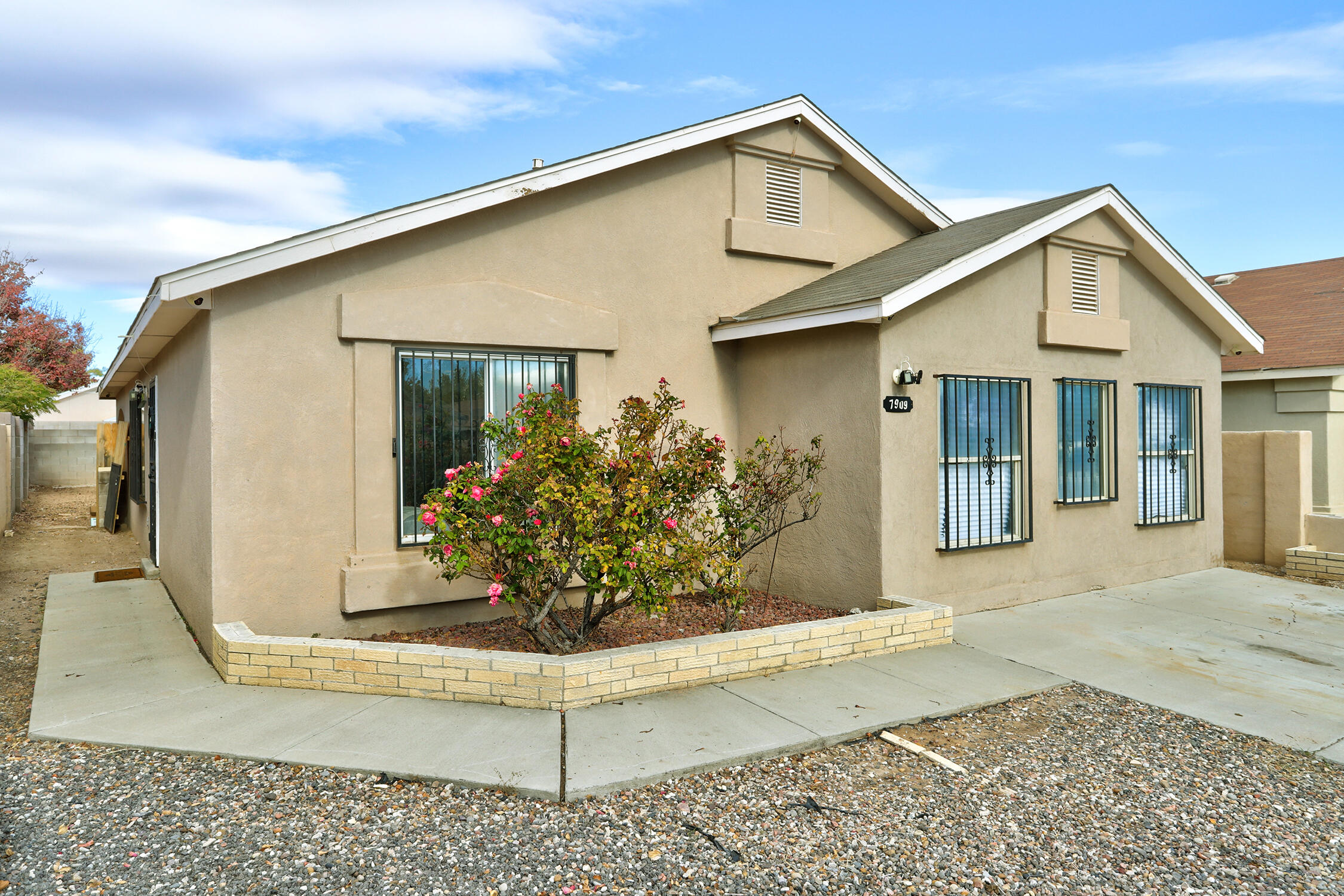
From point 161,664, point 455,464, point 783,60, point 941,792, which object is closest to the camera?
point 941,792

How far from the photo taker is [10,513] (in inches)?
594

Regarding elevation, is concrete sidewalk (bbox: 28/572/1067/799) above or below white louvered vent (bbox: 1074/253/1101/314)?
below

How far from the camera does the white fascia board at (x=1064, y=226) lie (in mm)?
7184

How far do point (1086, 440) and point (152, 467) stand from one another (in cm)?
1132

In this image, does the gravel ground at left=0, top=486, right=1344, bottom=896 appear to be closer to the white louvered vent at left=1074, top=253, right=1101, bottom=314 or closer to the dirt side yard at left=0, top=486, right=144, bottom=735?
the dirt side yard at left=0, top=486, right=144, bottom=735

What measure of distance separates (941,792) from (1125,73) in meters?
12.9

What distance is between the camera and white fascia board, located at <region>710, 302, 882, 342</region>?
7.01m

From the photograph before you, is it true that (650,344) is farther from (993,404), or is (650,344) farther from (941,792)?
(941,792)

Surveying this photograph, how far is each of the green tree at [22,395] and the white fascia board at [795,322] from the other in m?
18.8

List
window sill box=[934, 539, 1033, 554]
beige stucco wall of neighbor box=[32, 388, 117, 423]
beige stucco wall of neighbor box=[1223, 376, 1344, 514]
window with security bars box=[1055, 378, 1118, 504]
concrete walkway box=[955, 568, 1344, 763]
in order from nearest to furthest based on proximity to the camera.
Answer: concrete walkway box=[955, 568, 1344, 763], window sill box=[934, 539, 1033, 554], window with security bars box=[1055, 378, 1118, 504], beige stucco wall of neighbor box=[1223, 376, 1344, 514], beige stucco wall of neighbor box=[32, 388, 117, 423]

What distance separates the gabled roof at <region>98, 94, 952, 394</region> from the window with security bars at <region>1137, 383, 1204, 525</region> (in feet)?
10.9

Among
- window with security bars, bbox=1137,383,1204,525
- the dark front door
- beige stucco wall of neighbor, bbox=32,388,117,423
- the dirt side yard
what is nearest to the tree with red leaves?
beige stucco wall of neighbor, bbox=32,388,117,423

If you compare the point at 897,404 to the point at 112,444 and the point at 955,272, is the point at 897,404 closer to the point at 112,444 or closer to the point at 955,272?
the point at 955,272

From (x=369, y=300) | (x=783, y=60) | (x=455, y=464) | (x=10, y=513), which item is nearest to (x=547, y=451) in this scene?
(x=455, y=464)
